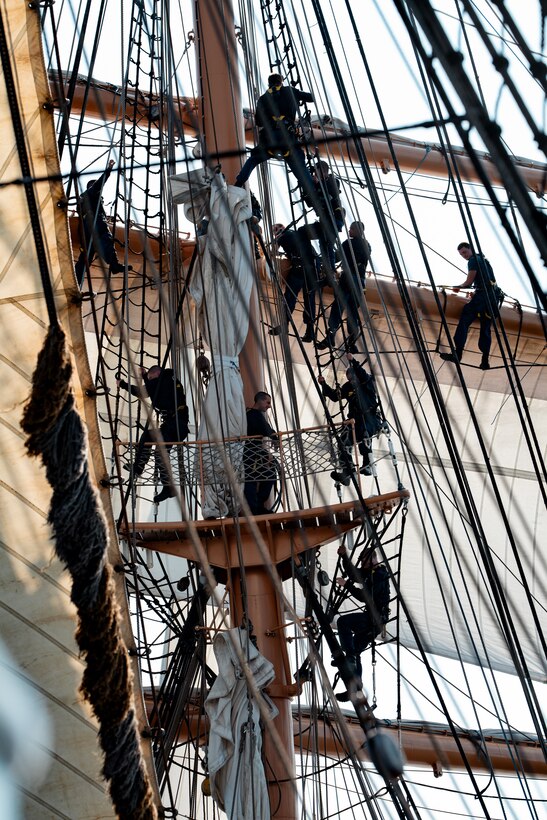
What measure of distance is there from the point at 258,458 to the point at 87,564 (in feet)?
10.6

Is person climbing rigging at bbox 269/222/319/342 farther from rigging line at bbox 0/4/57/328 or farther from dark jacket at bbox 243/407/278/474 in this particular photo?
rigging line at bbox 0/4/57/328

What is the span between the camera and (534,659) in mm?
12141

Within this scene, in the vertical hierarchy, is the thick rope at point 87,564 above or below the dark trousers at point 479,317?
below

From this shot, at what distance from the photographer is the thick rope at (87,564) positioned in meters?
2.28

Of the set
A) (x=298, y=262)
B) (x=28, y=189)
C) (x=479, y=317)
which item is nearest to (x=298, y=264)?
(x=298, y=262)

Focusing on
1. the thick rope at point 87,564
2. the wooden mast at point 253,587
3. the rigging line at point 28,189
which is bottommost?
the thick rope at point 87,564

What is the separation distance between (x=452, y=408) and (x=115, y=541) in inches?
432

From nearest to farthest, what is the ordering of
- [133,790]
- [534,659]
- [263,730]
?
[133,790] < [263,730] < [534,659]

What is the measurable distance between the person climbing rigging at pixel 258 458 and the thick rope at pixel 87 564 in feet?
9.99

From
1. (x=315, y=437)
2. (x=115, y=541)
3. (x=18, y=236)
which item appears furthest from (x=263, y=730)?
(x=18, y=236)

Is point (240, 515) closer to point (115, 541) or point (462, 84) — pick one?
point (115, 541)

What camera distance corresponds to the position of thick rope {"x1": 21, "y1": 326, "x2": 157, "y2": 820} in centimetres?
228

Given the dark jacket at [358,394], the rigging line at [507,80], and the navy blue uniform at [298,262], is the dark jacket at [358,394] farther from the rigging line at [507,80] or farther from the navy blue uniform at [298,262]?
the rigging line at [507,80]

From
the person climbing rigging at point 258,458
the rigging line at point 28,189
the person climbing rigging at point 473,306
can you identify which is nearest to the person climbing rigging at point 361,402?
the person climbing rigging at point 258,458
